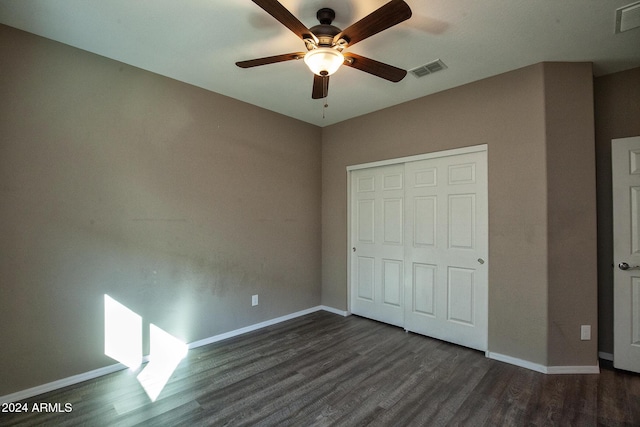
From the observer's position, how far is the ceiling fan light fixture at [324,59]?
185 cm

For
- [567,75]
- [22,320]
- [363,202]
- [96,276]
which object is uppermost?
[567,75]

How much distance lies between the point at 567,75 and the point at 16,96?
15.0 ft

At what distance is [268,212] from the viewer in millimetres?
3756

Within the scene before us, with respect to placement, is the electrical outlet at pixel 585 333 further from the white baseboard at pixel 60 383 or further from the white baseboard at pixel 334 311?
the white baseboard at pixel 60 383

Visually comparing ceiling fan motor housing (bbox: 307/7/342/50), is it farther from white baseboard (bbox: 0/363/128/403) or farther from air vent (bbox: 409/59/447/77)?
white baseboard (bbox: 0/363/128/403)

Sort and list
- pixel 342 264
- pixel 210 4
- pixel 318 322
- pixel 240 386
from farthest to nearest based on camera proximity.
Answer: pixel 342 264, pixel 318 322, pixel 240 386, pixel 210 4

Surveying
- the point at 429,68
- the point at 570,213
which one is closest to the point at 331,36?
the point at 429,68

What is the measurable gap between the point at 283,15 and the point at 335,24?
2.29 ft

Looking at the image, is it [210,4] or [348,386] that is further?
[348,386]

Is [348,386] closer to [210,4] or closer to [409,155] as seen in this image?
[409,155]

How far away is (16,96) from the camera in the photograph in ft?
7.18

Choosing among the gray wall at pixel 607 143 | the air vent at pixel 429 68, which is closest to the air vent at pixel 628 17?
the gray wall at pixel 607 143

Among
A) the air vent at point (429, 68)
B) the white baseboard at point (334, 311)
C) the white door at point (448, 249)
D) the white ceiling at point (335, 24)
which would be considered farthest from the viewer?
the white baseboard at point (334, 311)

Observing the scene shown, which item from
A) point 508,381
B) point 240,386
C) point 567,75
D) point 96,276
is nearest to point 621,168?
point 567,75
